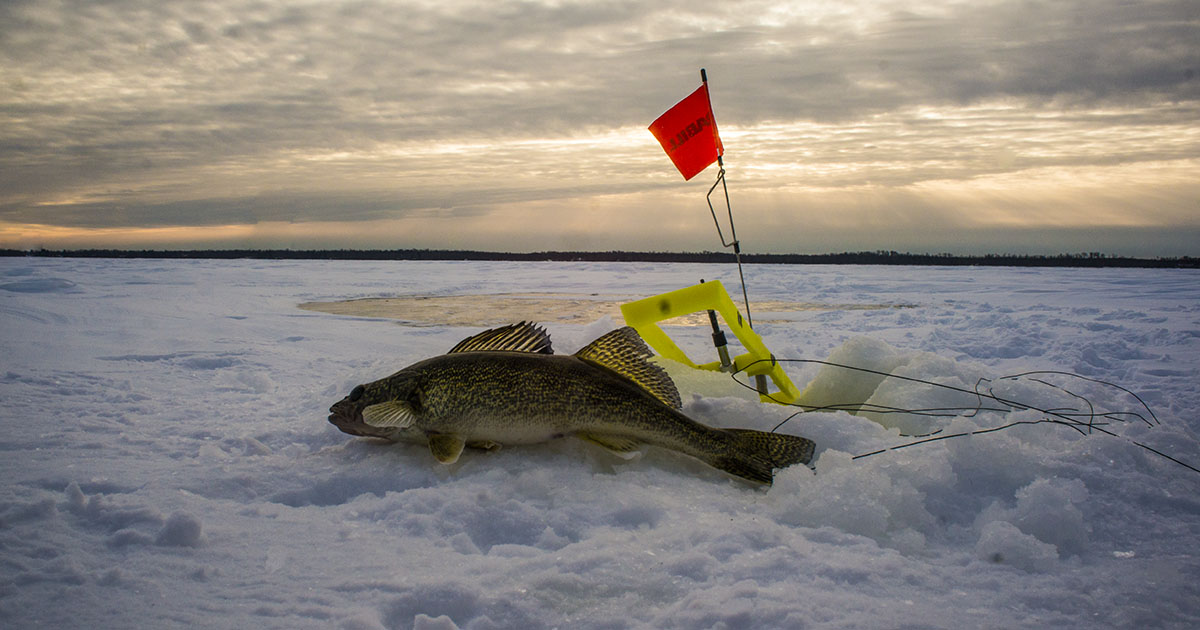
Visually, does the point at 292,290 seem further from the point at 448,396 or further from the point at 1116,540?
the point at 1116,540

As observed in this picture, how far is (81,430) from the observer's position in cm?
338

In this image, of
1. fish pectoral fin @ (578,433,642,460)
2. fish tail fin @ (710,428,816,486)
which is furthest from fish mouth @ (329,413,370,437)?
fish tail fin @ (710,428,816,486)

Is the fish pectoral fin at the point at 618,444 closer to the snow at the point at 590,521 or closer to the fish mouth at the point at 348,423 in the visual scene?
the snow at the point at 590,521

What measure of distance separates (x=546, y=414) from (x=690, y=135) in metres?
3.17

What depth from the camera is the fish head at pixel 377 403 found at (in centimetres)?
298

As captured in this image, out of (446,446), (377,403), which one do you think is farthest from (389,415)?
(446,446)

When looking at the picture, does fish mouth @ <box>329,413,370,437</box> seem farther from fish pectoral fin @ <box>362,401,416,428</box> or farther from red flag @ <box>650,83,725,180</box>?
red flag @ <box>650,83,725,180</box>

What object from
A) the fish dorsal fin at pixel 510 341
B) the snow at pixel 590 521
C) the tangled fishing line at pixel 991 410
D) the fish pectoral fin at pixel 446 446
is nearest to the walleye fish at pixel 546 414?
the fish pectoral fin at pixel 446 446

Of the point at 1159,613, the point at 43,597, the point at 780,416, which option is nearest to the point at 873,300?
the point at 780,416

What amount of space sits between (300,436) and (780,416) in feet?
7.57

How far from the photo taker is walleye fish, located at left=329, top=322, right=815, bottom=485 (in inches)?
111

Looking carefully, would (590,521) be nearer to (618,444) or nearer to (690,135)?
(618,444)

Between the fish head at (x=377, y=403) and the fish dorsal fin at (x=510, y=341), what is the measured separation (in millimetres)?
334

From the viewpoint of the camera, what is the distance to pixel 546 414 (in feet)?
9.41
